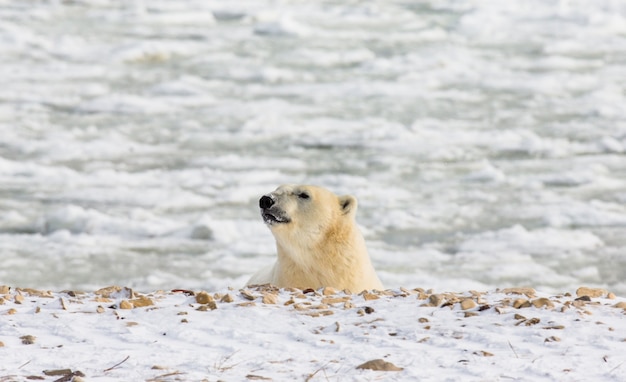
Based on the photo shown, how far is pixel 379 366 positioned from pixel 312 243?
2.28m

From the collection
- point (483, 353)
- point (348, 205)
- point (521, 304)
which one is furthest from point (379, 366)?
point (348, 205)

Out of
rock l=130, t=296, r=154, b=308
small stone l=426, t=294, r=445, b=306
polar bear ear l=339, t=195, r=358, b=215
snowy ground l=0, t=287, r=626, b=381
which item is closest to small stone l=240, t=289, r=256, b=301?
snowy ground l=0, t=287, r=626, b=381

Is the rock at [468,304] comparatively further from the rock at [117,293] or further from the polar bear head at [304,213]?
the polar bear head at [304,213]

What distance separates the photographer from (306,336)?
12.1 feet

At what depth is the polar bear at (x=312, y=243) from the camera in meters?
5.48

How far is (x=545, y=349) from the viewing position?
351 cm

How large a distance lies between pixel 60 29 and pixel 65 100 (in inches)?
210

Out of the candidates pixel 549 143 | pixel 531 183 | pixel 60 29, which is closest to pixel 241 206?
pixel 531 183

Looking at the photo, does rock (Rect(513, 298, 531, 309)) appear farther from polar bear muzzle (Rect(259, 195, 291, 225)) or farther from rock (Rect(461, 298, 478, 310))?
polar bear muzzle (Rect(259, 195, 291, 225))

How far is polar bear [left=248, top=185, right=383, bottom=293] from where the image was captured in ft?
18.0

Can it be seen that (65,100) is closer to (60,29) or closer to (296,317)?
(60,29)

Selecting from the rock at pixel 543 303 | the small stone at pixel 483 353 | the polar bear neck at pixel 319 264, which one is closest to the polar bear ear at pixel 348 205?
the polar bear neck at pixel 319 264

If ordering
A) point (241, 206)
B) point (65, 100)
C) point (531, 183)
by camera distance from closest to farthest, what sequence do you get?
Answer: point (241, 206) → point (531, 183) → point (65, 100)

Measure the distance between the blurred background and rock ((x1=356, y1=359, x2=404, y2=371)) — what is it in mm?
4487
